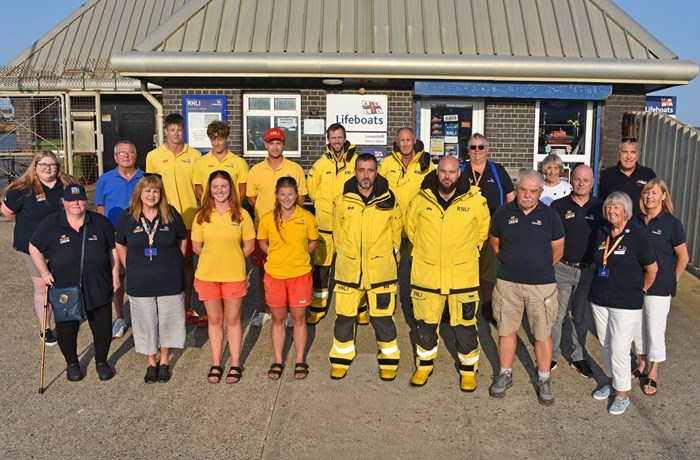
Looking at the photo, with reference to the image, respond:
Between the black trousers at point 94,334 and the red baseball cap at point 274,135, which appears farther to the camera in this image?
the red baseball cap at point 274,135

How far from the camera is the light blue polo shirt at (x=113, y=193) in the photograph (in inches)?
215

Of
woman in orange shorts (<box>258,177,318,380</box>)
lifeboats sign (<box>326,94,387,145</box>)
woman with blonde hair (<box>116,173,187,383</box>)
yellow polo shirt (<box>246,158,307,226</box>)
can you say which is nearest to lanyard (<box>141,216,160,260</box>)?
woman with blonde hair (<box>116,173,187,383</box>)

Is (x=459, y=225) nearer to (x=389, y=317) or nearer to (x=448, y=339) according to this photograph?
(x=389, y=317)

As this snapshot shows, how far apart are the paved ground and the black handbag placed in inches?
21.7

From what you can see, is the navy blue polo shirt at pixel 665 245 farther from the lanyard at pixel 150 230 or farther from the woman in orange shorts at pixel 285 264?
the lanyard at pixel 150 230

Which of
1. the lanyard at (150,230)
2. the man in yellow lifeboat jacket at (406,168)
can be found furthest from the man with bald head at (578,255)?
the lanyard at (150,230)

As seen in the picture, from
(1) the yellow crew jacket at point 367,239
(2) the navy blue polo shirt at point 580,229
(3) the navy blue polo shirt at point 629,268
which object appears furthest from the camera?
(2) the navy blue polo shirt at point 580,229

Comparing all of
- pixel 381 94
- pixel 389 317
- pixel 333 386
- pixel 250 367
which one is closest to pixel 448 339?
pixel 389 317

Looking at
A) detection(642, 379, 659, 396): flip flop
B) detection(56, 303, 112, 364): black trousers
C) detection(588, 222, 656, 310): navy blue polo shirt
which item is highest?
detection(588, 222, 656, 310): navy blue polo shirt

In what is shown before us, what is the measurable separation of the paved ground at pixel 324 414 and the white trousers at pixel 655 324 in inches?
12.9

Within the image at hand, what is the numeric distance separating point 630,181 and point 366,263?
2859 mm

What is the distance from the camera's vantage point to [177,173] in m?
5.64

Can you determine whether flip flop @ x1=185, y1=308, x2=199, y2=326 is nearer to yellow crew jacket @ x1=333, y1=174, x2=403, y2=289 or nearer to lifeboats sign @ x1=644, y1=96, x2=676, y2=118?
yellow crew jacket @ x1=333, y1=174, x2=403, y2=289

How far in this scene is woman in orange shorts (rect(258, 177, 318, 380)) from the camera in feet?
15.3
